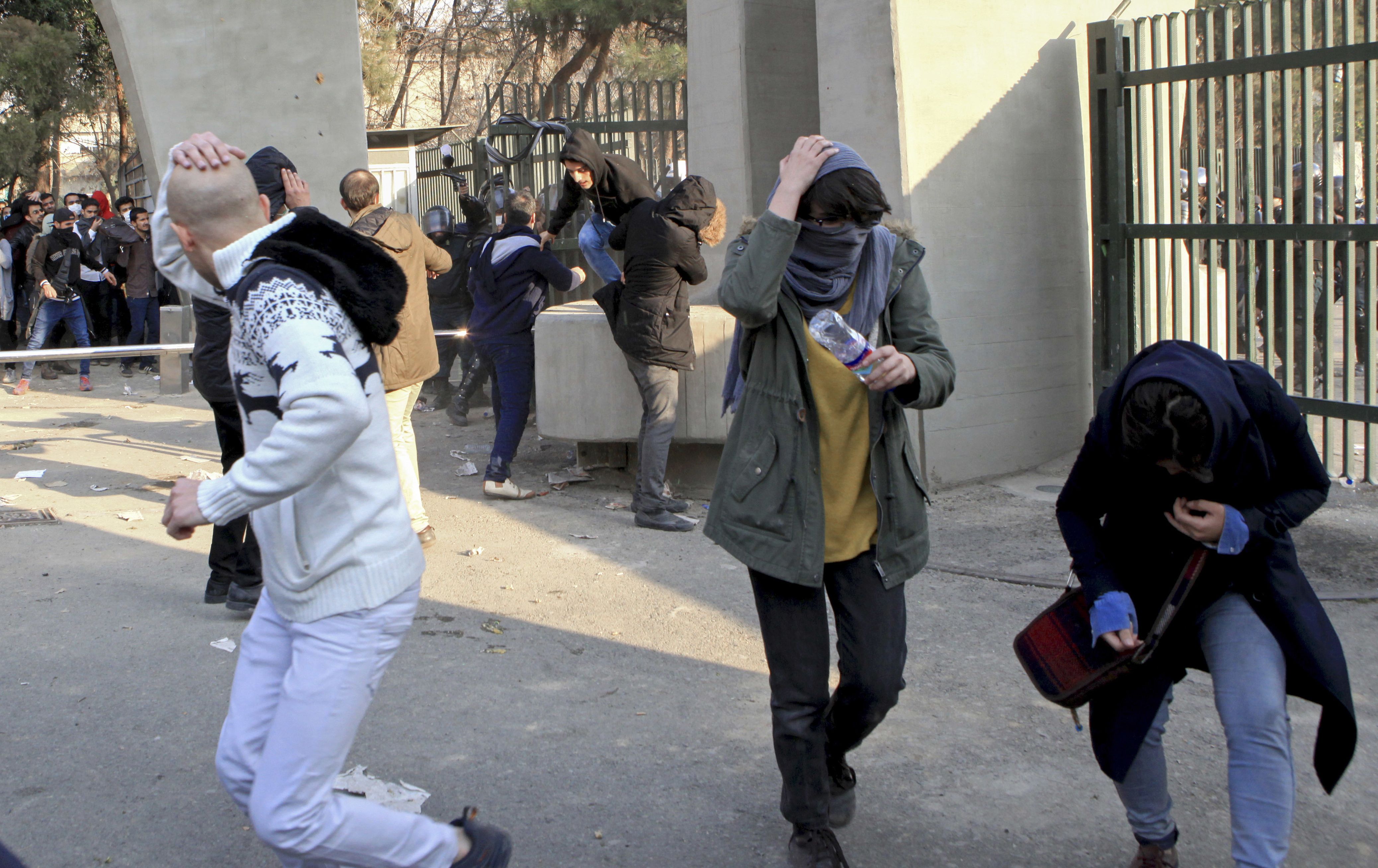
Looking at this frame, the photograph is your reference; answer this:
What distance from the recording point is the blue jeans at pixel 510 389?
23.9 ft

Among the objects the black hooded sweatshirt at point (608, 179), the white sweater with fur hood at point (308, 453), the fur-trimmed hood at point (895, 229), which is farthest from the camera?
the black hooded sweatshirt at point (608, 179)

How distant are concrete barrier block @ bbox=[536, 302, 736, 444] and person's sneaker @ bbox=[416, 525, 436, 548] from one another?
1.23 meters

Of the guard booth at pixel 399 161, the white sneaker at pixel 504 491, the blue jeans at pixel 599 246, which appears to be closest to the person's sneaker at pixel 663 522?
the white sneaker at pixel 504 491

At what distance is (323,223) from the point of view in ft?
8.41

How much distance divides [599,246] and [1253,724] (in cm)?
502

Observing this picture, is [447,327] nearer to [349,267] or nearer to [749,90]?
[749,90]

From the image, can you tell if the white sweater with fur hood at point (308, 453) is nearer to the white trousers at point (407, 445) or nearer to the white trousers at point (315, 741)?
the white trousers at point (315, 741)

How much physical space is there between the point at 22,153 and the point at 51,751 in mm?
25350

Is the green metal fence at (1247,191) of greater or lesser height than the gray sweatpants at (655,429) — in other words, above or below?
above

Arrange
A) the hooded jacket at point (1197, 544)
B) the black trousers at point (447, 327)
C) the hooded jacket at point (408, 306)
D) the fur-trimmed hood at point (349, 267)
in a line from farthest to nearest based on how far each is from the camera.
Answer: the black trousers at point (447, 327) < the hooded jacket at point (408, 306) < the hooded jacket at point (1197, 544) < the fur-trimmed hood at point (349, 267)

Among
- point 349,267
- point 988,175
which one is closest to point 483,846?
point 349,267

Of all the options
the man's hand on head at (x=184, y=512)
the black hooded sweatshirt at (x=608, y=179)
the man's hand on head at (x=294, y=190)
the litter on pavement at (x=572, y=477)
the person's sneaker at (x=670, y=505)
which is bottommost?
the person's sneaker at (x=670, y=505)

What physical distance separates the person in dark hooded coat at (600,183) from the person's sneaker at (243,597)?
2.73 metres

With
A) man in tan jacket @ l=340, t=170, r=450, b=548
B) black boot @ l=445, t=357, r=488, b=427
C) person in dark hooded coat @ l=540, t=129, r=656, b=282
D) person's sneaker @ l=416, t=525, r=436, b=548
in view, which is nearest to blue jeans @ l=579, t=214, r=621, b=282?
person in dark hooded coat @ l=540, t=129, r=656, b=282
